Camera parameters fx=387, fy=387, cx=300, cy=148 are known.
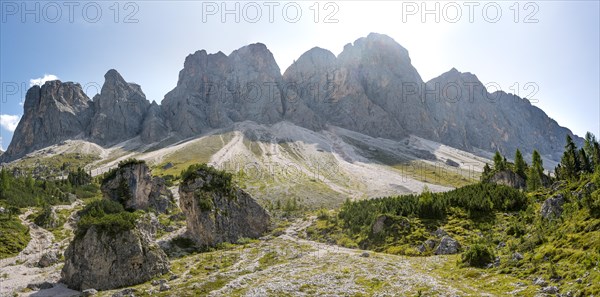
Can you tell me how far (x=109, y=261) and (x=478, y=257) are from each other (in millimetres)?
56767

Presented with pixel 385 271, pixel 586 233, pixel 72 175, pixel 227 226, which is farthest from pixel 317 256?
pixel 72 175

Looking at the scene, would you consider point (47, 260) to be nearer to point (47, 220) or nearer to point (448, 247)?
point (47, 220)

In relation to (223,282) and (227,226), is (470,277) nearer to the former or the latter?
(223,282)

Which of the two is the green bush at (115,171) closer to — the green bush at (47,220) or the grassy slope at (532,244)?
the green bush at (47,220)

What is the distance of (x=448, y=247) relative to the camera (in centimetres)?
6838

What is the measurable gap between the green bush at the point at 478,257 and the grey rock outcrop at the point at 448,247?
45.7 feet

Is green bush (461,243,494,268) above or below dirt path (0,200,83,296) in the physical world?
above

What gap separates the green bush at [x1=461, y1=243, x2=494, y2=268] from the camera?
52.0 meters

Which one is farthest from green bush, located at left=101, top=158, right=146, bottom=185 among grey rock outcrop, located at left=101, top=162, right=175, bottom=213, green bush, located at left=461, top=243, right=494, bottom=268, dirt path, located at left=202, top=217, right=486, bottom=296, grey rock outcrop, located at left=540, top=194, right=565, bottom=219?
grey rock outcrop, located at left=540, top=194, right=565, bottom=219

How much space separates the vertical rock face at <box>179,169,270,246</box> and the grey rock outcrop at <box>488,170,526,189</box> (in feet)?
261

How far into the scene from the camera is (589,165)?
10325 centimetres

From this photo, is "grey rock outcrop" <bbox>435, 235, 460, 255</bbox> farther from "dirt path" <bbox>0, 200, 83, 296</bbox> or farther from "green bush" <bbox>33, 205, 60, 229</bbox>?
"green bush" <bbox>33, 205, 60, 229</bbox>

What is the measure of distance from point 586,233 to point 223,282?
4561 centimetres

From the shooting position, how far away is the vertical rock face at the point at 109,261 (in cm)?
6250
